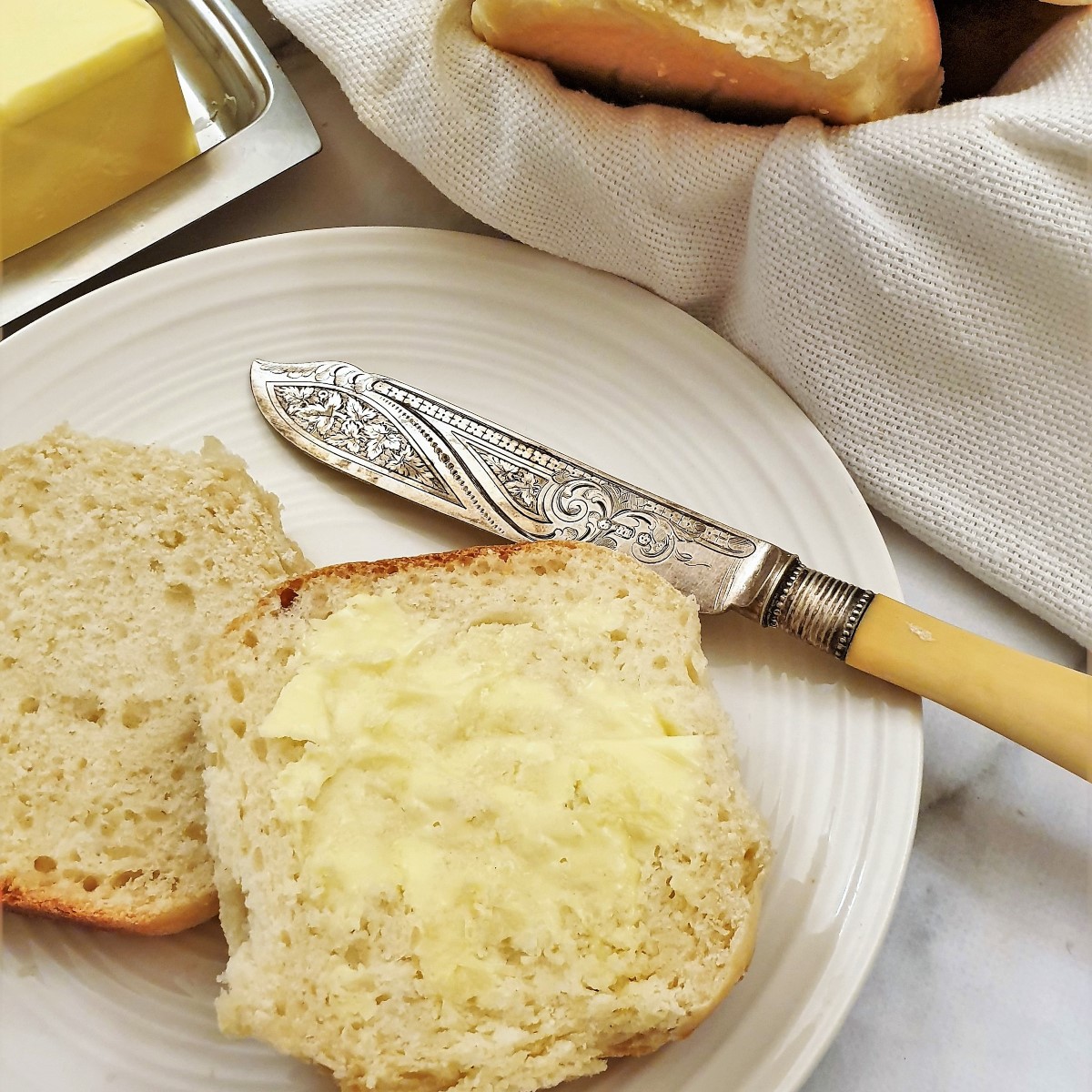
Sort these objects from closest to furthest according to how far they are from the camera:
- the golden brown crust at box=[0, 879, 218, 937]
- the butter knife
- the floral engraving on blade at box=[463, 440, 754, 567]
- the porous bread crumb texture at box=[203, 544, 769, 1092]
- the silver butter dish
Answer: the porous bread crumb texture at box=[203, 544, 769, 1092]
the golden brown crust at box=[0, 879, 218, 937]
the butter knife
the floral engraving on blade at box=[463, 440, 754, 567]
the silver butter dish

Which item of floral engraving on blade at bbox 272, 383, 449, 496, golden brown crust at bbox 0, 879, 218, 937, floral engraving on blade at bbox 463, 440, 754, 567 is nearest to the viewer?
golden brown crust at bbox 0, 879, 218, 937

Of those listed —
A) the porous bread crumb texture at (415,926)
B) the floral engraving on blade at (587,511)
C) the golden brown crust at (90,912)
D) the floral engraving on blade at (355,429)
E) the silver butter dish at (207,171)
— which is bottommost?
the golden brown crust at (90,912)

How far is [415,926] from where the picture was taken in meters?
1.23

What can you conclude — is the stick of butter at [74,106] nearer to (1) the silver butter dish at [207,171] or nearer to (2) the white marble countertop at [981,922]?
(1) the silver butter dish at [207,171]

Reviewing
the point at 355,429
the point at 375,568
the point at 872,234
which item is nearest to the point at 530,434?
the point at 355,429

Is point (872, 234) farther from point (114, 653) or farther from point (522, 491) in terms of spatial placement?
point (114, 653)

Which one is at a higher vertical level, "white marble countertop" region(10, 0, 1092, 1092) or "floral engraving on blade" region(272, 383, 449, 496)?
"floral engraving on blade" region(272, 383, 449, 496)

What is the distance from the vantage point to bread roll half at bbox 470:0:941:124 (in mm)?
1458

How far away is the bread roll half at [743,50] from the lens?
1.46 m

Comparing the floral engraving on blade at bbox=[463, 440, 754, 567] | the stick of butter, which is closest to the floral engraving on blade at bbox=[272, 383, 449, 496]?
the floral engraving on blade at bbox=[463, 440, 754, 567]

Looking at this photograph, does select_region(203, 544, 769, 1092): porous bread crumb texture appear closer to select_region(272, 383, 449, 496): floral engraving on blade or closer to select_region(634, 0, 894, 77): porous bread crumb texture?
select_region(272, 383, 449, 496): floral engraving on blade

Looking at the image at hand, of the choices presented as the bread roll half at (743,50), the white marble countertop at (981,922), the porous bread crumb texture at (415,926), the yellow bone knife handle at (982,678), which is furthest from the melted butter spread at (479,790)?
the bread roll half at (743,50)

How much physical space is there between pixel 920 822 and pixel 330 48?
5.85 feet

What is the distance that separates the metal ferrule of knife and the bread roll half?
645mm
